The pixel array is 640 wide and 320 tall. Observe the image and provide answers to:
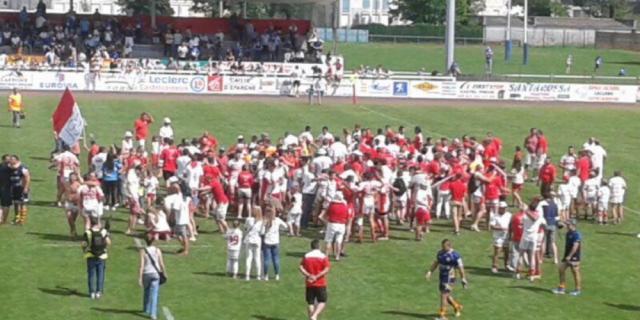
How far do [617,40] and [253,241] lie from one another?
342 feet

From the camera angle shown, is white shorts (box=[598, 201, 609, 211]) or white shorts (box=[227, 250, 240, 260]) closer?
white shorts (box=[227, 250, 240, 260])

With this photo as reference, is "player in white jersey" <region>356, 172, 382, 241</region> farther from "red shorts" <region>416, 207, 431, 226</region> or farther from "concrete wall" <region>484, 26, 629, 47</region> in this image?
"concrete wall" <region>484, 26, 629, 47</region>

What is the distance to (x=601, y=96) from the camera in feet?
208

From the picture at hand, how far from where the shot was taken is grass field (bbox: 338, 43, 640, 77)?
87.9 metres

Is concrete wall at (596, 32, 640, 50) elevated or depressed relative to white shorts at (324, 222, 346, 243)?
elevated

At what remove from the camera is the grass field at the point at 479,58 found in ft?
288

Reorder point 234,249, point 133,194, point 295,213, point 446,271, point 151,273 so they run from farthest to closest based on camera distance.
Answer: point 295,213
point 133,194
point 234,249
point 446,271
point 151,273

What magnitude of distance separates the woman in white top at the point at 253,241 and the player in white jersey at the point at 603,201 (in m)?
10.0

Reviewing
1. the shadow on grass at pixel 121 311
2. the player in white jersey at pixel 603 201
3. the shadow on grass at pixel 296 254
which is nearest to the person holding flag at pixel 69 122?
the shadow on grass at pixel 296 254

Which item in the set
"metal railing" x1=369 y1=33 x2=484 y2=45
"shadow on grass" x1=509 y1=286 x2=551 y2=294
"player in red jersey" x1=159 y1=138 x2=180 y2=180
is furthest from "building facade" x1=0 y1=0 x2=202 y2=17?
"shadow on grass" x1=509 y1=286 x2=551 y2=294

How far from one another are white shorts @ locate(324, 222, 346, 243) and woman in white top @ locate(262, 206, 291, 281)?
4.99 ft

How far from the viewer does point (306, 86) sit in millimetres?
59406

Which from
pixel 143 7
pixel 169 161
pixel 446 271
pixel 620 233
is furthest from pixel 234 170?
pixel 143 7

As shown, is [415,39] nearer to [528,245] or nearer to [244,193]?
[244,193]
